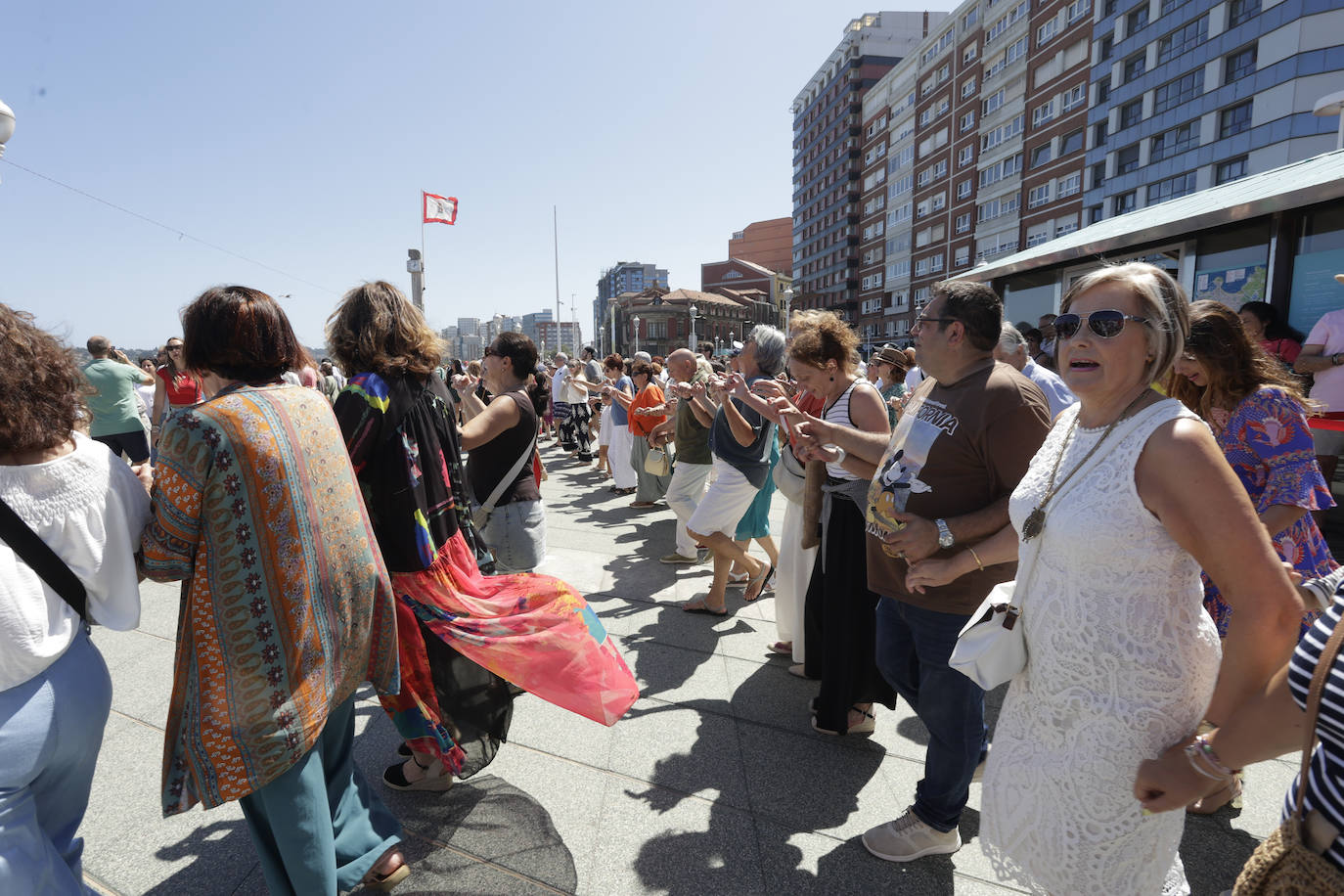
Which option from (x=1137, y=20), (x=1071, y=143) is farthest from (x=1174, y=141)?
(x=1071, y=143)

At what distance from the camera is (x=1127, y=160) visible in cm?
3575

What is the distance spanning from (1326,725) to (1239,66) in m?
40.6

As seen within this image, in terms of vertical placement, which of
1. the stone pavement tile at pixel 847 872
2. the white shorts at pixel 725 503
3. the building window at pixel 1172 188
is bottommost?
the stone pavement tile at pixel 847 872

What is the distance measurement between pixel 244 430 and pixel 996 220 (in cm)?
5347

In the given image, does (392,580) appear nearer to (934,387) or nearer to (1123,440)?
(934,387)

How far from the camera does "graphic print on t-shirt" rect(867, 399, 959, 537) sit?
2176 mm

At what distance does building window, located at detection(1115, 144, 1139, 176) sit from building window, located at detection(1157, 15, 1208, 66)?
4.06m

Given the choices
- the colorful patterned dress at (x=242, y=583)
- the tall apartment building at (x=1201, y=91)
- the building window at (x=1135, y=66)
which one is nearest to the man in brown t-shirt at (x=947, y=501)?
the colorful patterned dress at (x=242, y=583)

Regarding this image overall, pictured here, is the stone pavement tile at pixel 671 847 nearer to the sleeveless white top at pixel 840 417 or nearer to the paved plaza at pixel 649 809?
the paved plaza at pixel 649 809

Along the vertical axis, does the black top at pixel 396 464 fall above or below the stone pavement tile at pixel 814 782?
above

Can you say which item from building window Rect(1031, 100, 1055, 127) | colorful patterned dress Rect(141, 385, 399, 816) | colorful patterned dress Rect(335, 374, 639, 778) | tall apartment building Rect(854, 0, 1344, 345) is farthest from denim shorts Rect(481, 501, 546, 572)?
building window Rect(1031, 100, 1055, 127)

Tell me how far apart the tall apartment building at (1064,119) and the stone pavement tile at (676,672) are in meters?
8.34

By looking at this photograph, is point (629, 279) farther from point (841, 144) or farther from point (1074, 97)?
point (1074, 97)

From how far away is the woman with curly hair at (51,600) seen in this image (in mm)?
1362
